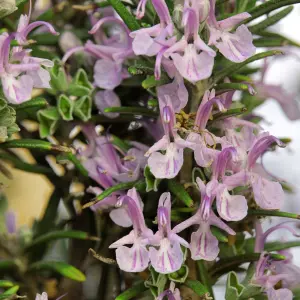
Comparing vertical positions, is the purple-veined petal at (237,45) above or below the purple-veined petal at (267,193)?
above

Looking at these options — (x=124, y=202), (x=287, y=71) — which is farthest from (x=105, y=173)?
(x=287, y=71)

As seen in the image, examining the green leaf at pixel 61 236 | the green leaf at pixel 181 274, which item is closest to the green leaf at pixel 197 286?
the green leaf at pixel 181 274

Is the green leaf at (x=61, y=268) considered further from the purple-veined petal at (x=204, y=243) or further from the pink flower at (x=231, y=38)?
the pink flower at (x=231, y=38)

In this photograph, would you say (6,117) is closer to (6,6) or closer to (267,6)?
(6,6)

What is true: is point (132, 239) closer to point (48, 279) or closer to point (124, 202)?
point (124, 202)

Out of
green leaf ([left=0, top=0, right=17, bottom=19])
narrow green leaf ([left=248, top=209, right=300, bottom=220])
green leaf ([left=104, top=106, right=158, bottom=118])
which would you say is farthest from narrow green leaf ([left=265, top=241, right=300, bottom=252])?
green leaf ([left=0, top=0, right=17, bottom=19])

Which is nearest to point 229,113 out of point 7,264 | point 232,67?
point 232,67

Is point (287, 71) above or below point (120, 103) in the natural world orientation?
below
